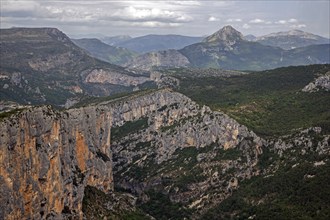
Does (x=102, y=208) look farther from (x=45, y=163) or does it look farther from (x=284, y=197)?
(x=284, y=197)

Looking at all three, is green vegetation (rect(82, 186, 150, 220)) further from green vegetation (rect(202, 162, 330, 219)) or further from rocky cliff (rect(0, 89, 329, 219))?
green vegetation (rect(202, 162, 330, 219))

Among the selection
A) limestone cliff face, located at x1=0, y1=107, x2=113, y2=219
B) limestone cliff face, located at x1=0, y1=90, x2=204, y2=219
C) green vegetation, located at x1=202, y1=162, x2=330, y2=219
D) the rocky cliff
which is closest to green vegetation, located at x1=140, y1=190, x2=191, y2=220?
the rocky cliff

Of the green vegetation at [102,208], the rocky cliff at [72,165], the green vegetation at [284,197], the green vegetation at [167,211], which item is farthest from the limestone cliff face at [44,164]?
the green vegetation at [284,197]

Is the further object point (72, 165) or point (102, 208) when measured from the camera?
point (102, 208)

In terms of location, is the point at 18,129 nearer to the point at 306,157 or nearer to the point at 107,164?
the point at 107,164

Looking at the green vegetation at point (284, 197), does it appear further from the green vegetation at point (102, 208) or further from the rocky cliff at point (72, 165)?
the green vegetation at point (102, 208)

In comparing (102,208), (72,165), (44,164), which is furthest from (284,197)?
(44,164)
